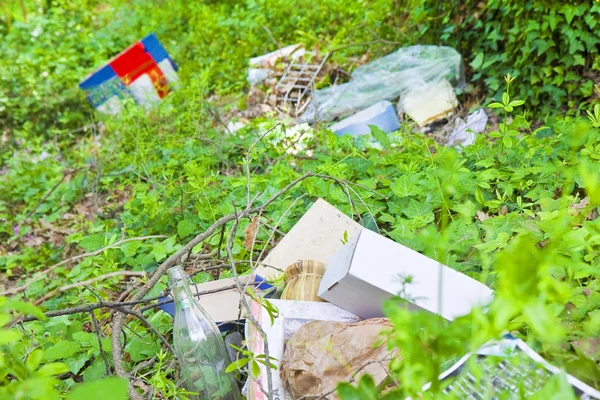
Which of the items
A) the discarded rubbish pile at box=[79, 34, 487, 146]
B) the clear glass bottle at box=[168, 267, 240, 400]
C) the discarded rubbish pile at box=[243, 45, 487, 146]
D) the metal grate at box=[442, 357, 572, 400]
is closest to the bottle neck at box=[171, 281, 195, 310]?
the clear glass bottle at box=[168, 267, 240, 400]

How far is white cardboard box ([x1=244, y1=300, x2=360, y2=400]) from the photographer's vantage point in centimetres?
147

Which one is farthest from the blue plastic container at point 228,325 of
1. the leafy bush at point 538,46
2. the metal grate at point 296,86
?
the metal grate at point 296,86

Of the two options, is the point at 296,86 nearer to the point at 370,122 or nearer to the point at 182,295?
the point at 370,122

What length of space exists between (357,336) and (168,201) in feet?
5.76

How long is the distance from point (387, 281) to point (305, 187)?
96 cm

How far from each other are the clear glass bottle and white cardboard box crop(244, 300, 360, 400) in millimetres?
94

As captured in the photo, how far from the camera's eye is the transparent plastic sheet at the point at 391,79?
3930mm

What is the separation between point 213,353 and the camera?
1629 mm

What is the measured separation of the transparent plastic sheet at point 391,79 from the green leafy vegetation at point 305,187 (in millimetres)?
163

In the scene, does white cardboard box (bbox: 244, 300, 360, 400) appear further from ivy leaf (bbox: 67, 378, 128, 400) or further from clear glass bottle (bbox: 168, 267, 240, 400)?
ivy leaf (bbox: 67, 378, 128, 400)

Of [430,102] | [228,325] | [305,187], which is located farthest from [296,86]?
[228,325]

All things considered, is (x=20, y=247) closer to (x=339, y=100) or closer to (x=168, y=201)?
(x=168, y=201)

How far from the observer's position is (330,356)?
1.40 meters

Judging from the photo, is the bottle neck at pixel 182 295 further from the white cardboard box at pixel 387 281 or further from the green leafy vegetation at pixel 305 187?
the white cardboard box at pixel 387 281
